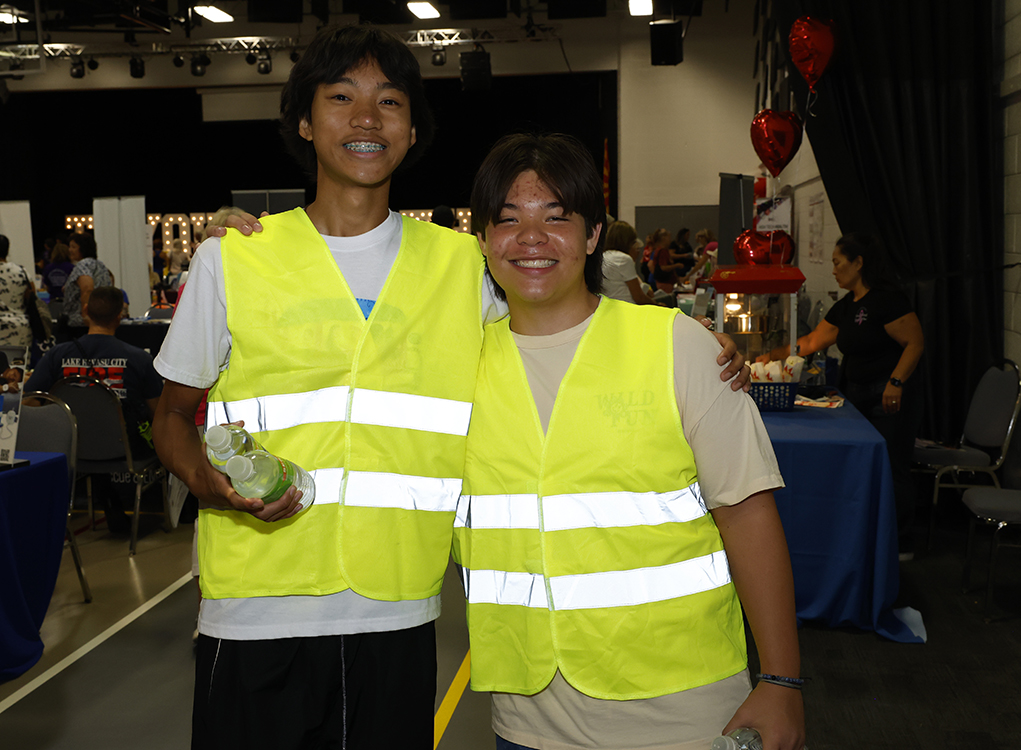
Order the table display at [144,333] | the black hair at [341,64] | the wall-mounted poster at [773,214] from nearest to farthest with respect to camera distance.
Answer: the black hair at [341,64] < the wall-mounted poster at [773,214] < the table display at [144,333]

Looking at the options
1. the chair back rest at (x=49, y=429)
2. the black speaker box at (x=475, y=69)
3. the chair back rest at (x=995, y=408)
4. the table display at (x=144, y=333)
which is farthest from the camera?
the black speaker box at (x=475, y=69)

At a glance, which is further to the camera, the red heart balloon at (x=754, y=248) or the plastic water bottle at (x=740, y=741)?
the red heart balloon at (x=754, y=248)

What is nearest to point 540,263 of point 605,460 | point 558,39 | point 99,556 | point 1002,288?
point 605,460

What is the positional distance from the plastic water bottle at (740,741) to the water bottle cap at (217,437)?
2.51 feet

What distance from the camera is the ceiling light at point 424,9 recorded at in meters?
11.2

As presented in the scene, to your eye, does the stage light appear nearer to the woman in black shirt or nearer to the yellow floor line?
the woman in black shirt

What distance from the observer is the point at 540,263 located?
1305 millimetres

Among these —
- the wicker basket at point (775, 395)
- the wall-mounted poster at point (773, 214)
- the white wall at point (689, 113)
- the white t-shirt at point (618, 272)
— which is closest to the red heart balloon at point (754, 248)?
the wicker basket at point (775, 395)

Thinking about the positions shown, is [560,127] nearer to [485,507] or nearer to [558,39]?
[558,39]

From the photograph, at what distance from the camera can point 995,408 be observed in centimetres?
438

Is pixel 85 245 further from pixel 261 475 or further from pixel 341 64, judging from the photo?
pixel 261 475

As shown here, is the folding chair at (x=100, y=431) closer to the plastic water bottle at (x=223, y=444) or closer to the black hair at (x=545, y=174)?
the plastic water bottle at (x=223, y=444)

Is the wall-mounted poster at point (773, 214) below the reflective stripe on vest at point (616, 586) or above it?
above

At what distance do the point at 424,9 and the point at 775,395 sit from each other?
30.5 feet
